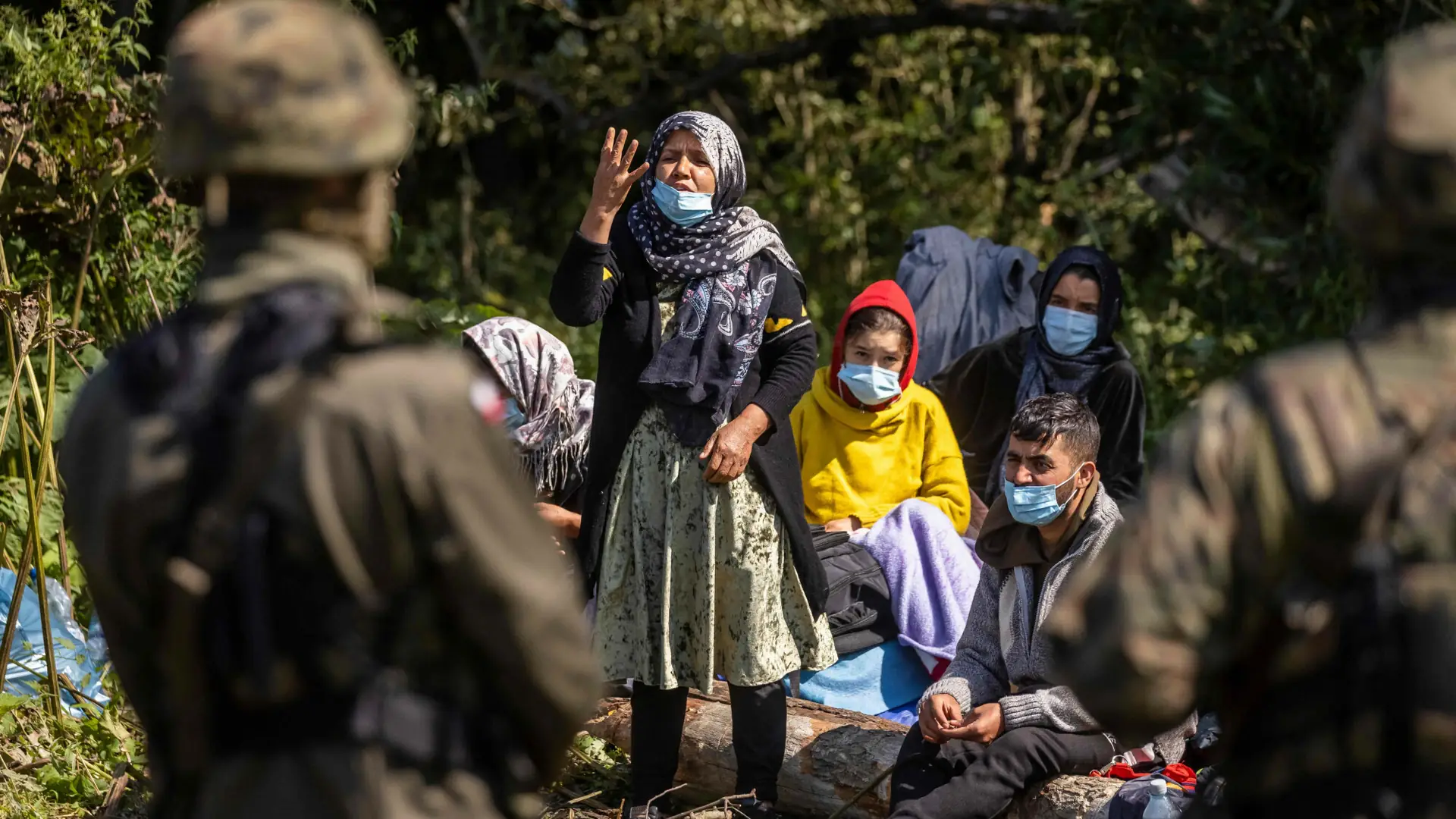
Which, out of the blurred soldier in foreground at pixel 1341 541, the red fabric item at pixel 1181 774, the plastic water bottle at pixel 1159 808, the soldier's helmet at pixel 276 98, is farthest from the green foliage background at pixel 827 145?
the blurred soldier in foreground at pixel 1341 541

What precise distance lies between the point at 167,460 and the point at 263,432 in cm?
13

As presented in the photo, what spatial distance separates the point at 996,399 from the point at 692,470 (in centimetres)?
203

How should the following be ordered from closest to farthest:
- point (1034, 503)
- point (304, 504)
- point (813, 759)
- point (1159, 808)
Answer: point (304, 504), point (1159, 808), point (1034, 503), point (813, 759)

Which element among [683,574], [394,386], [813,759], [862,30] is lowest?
[813,759]

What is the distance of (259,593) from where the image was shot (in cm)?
190

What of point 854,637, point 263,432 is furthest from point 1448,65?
point 854,637

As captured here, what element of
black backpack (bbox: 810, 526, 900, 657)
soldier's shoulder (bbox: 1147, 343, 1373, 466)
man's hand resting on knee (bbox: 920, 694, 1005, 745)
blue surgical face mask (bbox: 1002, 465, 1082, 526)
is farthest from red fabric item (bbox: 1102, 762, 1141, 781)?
soldier's shoulder (bbox: 1147, 343, 1373, 466)

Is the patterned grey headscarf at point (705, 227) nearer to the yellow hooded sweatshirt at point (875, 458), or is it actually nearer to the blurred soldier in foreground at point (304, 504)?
the yellow hooded sweatshirt at point (875, 458)

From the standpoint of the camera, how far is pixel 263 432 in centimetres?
188

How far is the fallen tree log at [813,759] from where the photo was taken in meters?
4.45

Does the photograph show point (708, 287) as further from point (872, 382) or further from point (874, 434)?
point (874, 434)

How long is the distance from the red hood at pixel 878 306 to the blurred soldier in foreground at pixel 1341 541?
339 centimetres

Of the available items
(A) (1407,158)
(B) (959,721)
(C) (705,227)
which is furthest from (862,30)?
(A) (1407,158)

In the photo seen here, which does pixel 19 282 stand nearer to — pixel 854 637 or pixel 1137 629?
pixel 854 637
